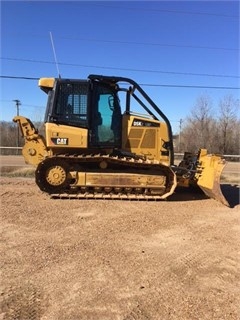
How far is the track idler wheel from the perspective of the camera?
10203 mm

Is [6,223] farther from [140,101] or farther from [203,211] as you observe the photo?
[140,101]

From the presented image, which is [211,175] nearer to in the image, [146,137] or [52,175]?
[146,137]

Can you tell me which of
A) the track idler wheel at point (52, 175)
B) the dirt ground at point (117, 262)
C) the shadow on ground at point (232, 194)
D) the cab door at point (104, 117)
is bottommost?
the dirt ground at point (117, 262)

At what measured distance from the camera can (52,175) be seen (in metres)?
10.2

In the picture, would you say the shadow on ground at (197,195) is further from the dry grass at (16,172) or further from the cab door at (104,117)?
the dry grass at (16,172)

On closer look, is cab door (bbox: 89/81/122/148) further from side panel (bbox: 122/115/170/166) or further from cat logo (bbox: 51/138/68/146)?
cat logo (bbox: 51/138/68/146)

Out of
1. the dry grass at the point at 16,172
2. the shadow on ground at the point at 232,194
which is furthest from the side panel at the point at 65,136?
the dry grass at the point at 16,172

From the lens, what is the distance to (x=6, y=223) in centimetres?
734

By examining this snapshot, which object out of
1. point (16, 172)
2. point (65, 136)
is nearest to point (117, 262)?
point (65, 136)

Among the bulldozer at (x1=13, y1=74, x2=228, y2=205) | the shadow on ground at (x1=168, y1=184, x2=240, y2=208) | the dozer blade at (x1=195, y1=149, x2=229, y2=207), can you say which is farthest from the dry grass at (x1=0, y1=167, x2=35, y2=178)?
the dozer blade at (x1=195, y1=149, x2=229, y2=207)

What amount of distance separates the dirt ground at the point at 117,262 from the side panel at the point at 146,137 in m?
2.04

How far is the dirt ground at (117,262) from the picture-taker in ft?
13.4

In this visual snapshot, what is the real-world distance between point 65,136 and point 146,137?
6.80ft

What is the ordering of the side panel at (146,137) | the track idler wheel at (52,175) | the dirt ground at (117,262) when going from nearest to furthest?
the dirt ground at (117,262) → the track idler wheel at (52,175) → the side panel at (146,137)
